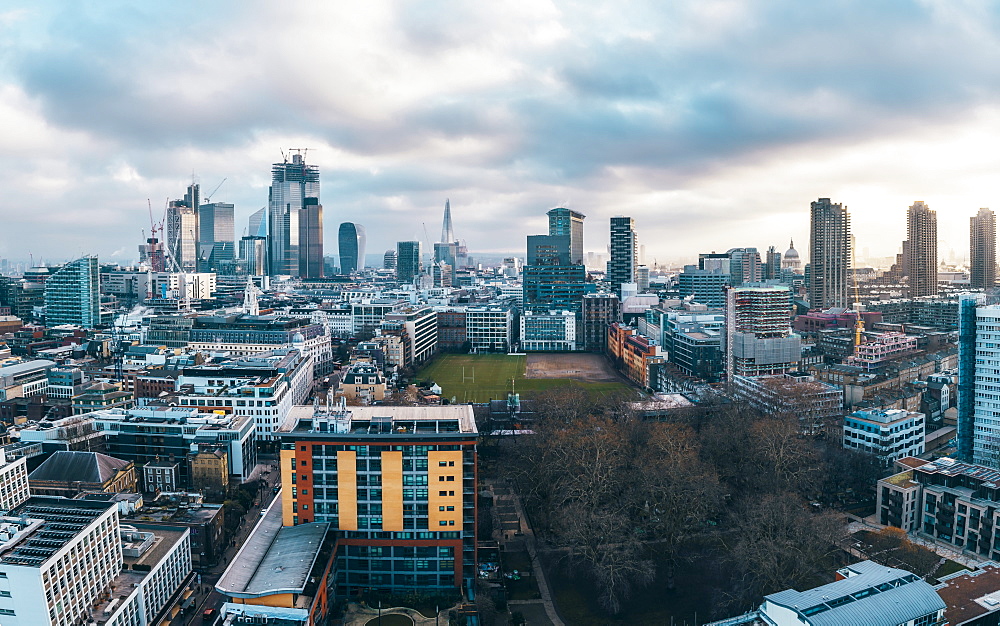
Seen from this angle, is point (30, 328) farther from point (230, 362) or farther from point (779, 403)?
point (779, 403)

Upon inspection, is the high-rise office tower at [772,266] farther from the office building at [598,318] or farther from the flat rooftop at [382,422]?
the flat rooftop at [382,422]

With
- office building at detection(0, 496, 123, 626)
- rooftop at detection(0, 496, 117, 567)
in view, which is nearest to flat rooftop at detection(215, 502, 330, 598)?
office building at detection(0, 496, 123, 626)

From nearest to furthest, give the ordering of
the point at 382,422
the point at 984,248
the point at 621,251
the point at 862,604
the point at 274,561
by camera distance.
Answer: the point at 862,604, the point at 274,561, the point at 382,422, the point at 621,251, the point at 984,248

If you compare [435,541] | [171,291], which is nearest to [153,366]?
[435,541]

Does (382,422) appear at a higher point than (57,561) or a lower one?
higher

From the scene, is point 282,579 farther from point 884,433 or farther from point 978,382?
point 978,382

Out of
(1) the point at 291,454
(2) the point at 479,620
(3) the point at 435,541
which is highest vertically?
(1) the point at 291,454

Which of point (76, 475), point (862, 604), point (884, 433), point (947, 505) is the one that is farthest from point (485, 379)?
point (862, 604)
